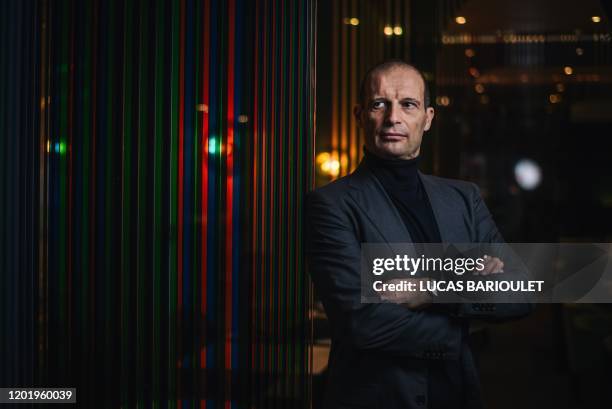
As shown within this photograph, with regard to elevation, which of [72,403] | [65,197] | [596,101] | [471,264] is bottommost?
[72,403]

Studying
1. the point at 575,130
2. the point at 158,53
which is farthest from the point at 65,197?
the point at 575,130

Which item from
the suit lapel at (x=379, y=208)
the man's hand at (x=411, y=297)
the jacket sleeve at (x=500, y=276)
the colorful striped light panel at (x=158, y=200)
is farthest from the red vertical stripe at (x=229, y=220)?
the jacket sleeve at (x=500, y=276)

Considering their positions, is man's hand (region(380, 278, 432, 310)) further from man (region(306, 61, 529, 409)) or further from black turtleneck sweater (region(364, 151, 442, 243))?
black turtleneck sweater (region(364, 151, 442, 243))

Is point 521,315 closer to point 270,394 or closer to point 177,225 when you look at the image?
point 270,394

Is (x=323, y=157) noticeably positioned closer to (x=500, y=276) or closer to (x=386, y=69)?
(x=386, y=69)

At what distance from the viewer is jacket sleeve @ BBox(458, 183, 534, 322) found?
5.40 ft

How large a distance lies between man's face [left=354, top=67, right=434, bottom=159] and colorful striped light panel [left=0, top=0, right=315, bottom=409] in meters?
0.24

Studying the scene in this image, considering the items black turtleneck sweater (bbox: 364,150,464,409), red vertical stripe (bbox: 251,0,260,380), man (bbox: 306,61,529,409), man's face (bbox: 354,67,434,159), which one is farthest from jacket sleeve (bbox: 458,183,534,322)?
red vertical stripe (bbox: 251,0,260,380)

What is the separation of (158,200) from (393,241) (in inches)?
30.5

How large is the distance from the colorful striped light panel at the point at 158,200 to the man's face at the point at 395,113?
0.78 feet

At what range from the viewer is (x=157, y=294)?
1993mm

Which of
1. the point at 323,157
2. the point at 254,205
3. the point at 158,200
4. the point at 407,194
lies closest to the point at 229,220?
the point at 254,205

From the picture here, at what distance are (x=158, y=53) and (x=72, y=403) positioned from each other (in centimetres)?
118

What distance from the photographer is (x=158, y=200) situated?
1996 mm
